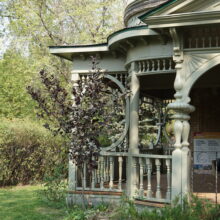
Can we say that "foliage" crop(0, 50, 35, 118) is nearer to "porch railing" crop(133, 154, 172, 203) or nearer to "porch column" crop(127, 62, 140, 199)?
"porch column" crop(127, 62, 140, 199)

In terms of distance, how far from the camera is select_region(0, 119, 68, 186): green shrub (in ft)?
39.4

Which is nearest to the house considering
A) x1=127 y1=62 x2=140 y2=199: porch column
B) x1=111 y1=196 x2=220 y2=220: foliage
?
x1=127 y1=62 x2=140 y2=199: porch column

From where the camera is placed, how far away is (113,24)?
22.7 meters

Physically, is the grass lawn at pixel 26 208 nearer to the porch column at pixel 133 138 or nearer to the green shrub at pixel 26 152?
the porch column at pixel 133 138

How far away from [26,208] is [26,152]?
440 cm

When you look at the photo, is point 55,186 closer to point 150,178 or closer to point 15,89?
point 150,178

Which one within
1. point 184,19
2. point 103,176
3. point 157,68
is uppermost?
point 184,19

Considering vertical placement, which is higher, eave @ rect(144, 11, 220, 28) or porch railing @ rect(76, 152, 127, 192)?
eave @ rect(144, 11, 220, 28)

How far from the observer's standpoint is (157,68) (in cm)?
759

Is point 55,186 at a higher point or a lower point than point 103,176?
lower

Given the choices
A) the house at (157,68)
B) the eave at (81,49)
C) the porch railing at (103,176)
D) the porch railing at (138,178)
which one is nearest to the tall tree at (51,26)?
the eave at (81,49)

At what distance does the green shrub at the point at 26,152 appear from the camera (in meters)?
12.0

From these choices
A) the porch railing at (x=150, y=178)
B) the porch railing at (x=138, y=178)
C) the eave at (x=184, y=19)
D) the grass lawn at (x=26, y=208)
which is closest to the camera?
the eave at (x=184, y=19)

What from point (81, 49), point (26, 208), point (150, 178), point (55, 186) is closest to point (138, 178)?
point (150, 178)
